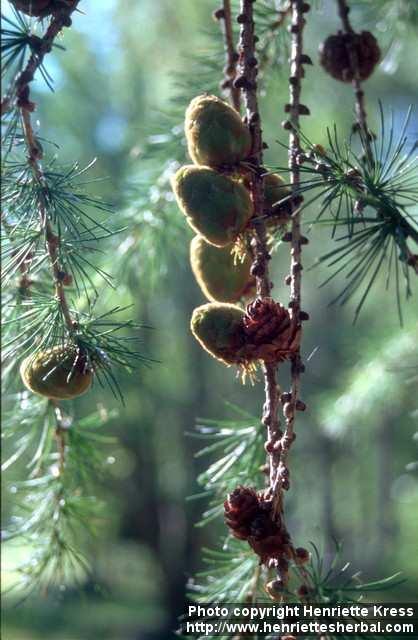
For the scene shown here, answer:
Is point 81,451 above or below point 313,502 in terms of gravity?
below

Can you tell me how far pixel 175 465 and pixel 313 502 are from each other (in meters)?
1.44

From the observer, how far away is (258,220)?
1.45 ft

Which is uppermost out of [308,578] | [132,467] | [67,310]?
[132,467]

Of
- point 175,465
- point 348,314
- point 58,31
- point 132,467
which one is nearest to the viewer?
point 58,31

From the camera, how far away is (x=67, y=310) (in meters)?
0.46

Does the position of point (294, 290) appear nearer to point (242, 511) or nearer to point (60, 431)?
point (242, 511)

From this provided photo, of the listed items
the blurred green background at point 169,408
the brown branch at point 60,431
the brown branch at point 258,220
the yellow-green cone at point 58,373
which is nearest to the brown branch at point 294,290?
the brown branch at point 258,220

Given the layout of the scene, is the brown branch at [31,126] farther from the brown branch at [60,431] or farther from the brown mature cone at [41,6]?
the brown branch at [60,431]

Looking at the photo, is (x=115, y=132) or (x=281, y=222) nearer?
(x=281, y=222)

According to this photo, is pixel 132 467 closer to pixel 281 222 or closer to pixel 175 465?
pixel 175 465

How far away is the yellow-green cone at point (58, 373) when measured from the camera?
17.7 inches

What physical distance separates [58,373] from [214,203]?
13cm

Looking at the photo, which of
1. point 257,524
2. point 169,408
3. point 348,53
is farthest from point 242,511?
point 169,408

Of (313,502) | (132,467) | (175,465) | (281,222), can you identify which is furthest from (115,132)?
(313,502)
